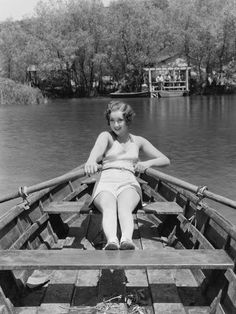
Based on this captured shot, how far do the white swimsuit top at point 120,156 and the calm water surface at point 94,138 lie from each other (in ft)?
17.2

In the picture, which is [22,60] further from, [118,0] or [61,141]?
[61,141]

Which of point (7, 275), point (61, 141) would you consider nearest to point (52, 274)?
point (7, 275)

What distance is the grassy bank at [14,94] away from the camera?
4644cm

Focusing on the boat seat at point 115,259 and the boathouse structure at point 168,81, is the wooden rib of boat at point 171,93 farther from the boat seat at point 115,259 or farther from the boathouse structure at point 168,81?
the boat seat at point 115,259

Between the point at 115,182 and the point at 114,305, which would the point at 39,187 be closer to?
the point at 115,182

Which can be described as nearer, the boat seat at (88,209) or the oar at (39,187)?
the oar at (39,187)

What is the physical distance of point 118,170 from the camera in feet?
19.6

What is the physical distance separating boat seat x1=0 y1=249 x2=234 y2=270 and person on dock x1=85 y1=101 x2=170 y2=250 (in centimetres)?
52

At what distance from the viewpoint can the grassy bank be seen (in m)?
46.4

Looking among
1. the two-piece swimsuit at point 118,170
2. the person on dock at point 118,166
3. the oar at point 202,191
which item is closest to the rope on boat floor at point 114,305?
the person on dock at point 118,166

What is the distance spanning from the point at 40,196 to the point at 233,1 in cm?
6480

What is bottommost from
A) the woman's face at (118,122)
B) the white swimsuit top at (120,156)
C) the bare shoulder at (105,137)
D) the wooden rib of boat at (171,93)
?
the wooden rib of boat at (171,93)

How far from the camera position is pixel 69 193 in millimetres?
8828

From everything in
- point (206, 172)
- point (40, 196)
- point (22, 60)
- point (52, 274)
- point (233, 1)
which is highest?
point (233, 1)
